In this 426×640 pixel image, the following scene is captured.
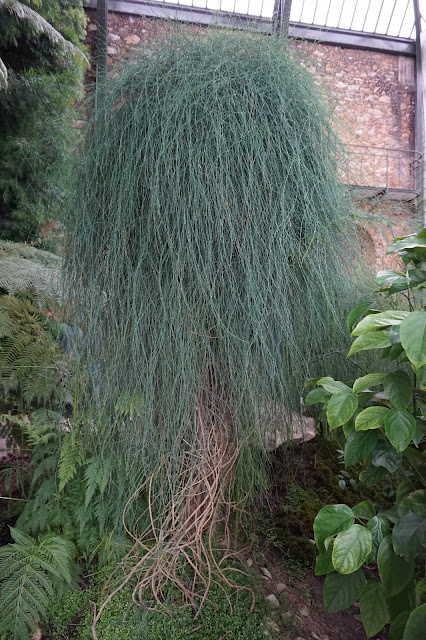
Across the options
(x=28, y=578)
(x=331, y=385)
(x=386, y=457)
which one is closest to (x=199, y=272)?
(x=331, y=385)

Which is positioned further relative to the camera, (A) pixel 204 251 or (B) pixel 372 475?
(A) pixel 204 251

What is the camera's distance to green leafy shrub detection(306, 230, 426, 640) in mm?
623

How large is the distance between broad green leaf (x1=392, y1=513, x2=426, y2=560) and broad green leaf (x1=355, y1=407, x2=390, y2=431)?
14 centimetres

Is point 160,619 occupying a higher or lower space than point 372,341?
lower

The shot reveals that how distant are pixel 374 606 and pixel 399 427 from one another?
295 millimetres

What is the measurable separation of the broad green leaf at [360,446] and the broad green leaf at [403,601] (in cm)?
19

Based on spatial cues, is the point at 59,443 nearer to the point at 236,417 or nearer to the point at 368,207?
the point at 236,417

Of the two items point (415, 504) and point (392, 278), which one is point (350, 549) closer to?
point (415, 504)

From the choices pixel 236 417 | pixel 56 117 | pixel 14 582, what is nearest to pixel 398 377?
pixel 236 417

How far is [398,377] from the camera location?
2.32 ft

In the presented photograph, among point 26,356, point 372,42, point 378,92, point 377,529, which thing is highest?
point 372,42

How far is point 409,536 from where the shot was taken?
2.11ft

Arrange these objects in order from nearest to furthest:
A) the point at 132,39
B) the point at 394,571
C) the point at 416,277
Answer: the point at 394,571
the point at 416,277
the point at 132,39

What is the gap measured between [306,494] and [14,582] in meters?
0.81
